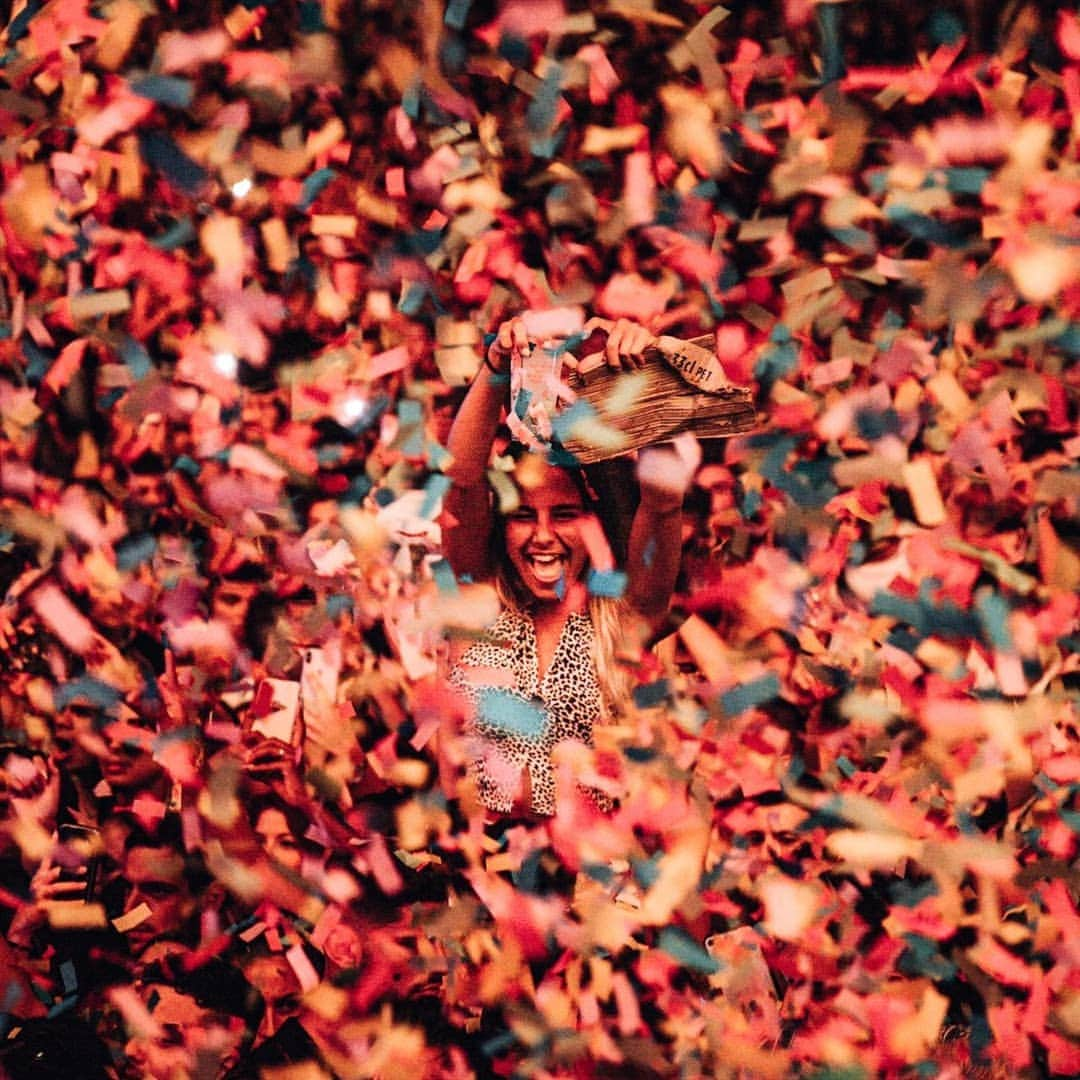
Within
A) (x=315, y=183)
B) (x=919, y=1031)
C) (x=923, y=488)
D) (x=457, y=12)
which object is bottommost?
(x=919, y=1031)

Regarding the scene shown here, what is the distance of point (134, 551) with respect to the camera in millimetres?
875

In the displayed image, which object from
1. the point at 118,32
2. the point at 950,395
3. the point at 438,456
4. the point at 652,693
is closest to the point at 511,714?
the point at 652,693

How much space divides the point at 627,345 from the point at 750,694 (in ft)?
0.96

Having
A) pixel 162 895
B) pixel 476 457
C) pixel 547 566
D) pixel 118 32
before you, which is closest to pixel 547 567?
pixel 547 566

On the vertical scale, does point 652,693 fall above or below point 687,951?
above

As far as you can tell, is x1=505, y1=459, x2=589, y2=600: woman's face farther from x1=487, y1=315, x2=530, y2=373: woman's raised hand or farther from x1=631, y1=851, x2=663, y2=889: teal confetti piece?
x1=631, y1=851, x2=663, y2=889: teal confetti piece

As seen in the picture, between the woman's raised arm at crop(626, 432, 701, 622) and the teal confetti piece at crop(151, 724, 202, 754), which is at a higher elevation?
the woman's raised arm at crop(626, 432, 701, 622)

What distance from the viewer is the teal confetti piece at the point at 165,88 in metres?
0.84

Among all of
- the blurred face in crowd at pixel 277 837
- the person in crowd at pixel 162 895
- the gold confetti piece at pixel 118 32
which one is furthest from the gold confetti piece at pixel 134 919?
the gold confetti piece at pixel 118 32

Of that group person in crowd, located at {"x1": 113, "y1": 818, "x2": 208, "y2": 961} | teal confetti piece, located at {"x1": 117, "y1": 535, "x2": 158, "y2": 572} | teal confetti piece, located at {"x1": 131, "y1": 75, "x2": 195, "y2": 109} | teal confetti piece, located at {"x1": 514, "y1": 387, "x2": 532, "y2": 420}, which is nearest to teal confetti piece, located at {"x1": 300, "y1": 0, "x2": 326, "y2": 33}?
teal confetti piece, located at {"x1": 131, "y1": 75, "x2": 195, "y2": 109}

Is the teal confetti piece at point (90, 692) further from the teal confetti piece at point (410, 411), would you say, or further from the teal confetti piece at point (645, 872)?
the teal confetti piece at point (645, 872)

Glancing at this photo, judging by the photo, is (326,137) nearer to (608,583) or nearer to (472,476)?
(472,476)

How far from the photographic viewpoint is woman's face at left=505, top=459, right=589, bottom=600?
Result: 2.73 feet

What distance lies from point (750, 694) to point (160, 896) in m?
0.52
